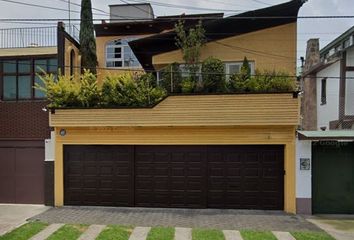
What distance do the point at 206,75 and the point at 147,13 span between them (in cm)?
1072

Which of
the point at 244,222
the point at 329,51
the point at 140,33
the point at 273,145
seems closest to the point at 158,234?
the point at 244,222

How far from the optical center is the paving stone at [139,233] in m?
9.51

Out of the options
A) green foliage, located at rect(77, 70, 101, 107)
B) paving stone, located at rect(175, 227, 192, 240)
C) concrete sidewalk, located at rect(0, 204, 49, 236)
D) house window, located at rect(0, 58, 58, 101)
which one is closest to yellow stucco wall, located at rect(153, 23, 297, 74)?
green foliage, located at rect(77, 70, 101, 107)

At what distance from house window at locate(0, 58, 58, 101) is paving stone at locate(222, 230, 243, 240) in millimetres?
8924

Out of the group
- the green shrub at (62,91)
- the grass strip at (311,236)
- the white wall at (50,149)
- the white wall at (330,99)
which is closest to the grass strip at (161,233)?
the grass strip at (311,236)

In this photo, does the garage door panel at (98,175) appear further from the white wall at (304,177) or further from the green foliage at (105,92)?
the white wall at (304,177)

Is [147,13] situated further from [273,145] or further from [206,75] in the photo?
[273,145]

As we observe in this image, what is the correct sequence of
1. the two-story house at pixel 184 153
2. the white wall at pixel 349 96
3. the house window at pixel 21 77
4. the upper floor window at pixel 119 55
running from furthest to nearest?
the upper floor window at pixel 119 55
the white wall at pixel 349 96
the house window at pixel 21 77
the two-story house at pixel 184 153

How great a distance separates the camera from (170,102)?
12.6m

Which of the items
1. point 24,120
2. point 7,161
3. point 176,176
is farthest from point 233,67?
point 7,161

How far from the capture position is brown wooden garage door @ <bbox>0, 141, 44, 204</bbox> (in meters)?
13.9

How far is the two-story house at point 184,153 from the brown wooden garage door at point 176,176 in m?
0.03

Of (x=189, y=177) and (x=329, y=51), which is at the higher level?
(x=329, y=51)

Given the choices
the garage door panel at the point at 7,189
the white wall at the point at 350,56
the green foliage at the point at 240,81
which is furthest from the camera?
the white wall at the point at 350,56
